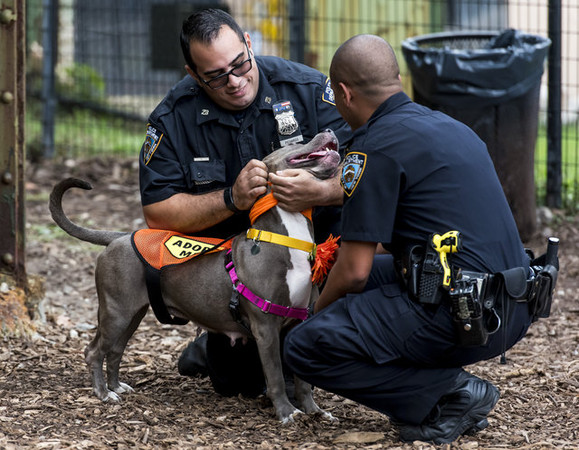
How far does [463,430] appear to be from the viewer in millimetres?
3637

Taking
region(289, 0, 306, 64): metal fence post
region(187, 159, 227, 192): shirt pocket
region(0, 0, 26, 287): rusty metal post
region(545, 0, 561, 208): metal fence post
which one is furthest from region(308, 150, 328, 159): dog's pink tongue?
region(289, 0, 306, 64): metal fence post

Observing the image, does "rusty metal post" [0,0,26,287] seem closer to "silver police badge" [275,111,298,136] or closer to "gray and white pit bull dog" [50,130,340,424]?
"gray and white pit bull dog" [50,130,340,424]

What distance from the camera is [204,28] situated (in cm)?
405

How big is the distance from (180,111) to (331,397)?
5.22 feet

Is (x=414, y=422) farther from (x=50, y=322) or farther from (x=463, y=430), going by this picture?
(x=50, y=322)

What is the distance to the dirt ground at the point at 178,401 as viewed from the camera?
368 cm

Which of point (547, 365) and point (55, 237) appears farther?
point (55, 237)

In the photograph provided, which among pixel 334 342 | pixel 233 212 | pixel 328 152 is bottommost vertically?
pixel 334 342

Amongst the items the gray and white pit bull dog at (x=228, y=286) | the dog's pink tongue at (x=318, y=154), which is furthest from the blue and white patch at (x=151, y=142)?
the dog's pink tongue at (x=318, y=154)

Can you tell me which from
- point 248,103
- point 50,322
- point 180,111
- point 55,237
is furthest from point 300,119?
point 55,237

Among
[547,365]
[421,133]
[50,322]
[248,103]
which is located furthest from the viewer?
[50,322]

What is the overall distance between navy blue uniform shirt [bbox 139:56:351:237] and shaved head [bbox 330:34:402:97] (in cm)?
80

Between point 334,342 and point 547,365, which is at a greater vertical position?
point 334,342

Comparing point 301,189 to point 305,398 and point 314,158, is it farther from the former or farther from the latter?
point 305,398
